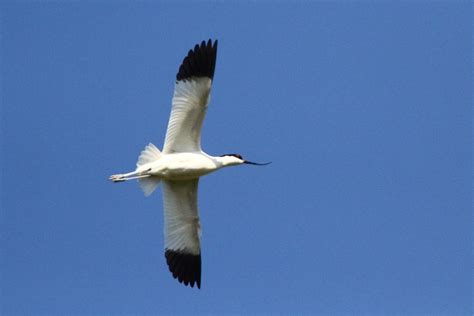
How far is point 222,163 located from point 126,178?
1695 mm

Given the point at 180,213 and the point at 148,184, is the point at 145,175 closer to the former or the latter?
the point at 148,184

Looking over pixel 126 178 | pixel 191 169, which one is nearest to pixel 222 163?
pixel 191 169

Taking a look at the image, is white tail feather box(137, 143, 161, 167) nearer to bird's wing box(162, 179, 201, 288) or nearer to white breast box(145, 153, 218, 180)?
white breast box(145, 153, 218, 180)

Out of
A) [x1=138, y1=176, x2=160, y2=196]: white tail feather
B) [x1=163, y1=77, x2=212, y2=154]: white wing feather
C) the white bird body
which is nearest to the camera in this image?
[x1=163, y1=77, x2=212, y2=154]: white wing feather

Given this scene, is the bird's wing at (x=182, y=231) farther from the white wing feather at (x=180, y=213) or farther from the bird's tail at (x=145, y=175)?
the bird's tail at (x=145, y=175)

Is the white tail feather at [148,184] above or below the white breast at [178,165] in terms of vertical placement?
below

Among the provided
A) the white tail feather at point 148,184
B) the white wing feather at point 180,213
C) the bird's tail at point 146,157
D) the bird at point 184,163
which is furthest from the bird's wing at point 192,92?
the white wing feather at point 180,213

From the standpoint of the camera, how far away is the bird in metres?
16.5

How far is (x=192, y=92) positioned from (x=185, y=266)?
331cm

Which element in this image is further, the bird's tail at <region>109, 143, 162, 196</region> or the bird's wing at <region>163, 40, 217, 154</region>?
the bird's tail at <region>109, 143, 162, 196</region>

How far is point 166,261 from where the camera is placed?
17641 millimetres

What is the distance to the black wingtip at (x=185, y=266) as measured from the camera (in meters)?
17.6

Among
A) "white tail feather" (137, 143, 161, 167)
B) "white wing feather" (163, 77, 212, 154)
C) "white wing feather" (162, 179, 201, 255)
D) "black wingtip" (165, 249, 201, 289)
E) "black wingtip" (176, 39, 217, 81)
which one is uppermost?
"black wingtip" (176, 39, 217, 81)

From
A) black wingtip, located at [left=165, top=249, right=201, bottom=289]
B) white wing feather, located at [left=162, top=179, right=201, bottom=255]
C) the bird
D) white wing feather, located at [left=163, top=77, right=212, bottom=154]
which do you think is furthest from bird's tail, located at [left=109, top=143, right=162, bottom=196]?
black wingtip, located at [left=165, top=249, right=201, bottom=289]
